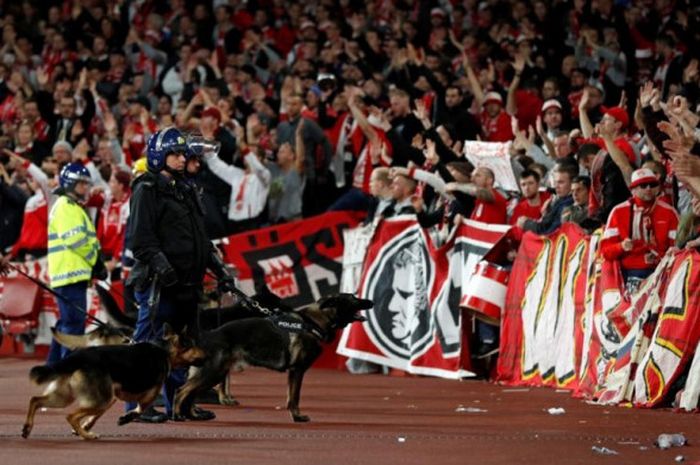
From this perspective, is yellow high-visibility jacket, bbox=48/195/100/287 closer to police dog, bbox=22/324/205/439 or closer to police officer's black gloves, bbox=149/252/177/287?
police officer's black gloves, bbox=149/252/177/287

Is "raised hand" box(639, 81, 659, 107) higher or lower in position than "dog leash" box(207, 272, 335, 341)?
higher

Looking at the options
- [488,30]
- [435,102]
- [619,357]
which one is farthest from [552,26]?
[619,357]

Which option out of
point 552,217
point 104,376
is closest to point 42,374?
point 104,376

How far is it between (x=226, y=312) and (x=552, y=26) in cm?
981

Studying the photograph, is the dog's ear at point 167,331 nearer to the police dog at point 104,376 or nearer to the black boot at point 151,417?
the police dog at point 104,376

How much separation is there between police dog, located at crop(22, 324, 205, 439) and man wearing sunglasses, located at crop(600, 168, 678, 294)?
456 centimetres

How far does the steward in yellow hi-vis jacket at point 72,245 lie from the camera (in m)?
16.3

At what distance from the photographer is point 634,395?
13688 millimetres

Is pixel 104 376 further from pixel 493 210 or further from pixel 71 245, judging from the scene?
pixel 493 210

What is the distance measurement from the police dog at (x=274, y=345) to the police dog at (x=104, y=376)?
81 centimetres

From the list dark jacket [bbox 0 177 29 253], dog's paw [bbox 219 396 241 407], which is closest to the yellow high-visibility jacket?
dog's paw [bbox 219 396 241 407]

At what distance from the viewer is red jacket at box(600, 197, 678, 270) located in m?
14.2

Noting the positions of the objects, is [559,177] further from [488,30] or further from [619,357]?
[488,30]

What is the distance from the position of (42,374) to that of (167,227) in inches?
80.4
